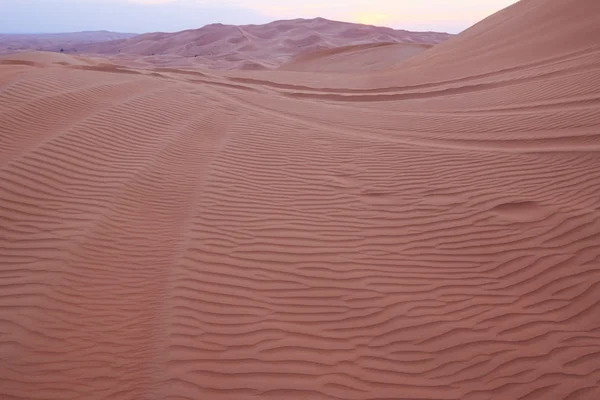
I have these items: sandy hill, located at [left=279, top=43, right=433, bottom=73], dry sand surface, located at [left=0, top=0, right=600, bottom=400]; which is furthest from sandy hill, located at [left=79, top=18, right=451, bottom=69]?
dry sand surface, located at [left=0, top=0, right=600, bottom=400]

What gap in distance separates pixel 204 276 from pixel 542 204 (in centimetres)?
378

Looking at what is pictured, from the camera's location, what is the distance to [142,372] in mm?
3395

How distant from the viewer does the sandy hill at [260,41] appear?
41781 mm

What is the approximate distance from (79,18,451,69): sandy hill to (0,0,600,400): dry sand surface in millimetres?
29697

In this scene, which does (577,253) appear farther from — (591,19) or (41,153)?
(591,19)

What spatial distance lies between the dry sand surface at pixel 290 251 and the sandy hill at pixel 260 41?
29.7 metres

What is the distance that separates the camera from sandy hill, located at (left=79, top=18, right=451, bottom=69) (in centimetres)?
4178

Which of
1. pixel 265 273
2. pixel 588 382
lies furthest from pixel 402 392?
pixel 265 273

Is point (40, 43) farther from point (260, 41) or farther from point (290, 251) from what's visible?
point (290, 251)

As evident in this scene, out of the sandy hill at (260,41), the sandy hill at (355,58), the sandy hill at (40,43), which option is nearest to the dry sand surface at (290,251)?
the sandy hill at (355,58)

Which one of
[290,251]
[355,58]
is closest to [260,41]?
[355,58]

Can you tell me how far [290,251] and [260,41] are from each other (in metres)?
44.7

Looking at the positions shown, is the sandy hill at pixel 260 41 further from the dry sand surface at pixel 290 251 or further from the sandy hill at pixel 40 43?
the dry sand surface at pixel 290 251

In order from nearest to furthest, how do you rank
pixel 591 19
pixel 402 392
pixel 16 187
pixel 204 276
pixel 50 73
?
pixel 402 392
pixel 204 276
pixel 16 187
pixel 50 73
pixel 591 19
